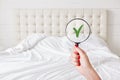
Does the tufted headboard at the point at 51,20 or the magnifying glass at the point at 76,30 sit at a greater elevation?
the tufted headboard at the point at 51,20

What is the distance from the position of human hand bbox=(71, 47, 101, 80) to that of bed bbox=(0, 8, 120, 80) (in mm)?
888

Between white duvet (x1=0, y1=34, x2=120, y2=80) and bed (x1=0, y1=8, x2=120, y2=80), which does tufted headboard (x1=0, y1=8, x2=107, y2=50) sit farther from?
white duvet (x1=0, y1=34, x2=120, y2=80)

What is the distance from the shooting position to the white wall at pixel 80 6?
3404 mm

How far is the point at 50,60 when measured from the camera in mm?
2582

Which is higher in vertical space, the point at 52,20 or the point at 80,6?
the point at 80,6

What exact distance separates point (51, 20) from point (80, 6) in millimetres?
514

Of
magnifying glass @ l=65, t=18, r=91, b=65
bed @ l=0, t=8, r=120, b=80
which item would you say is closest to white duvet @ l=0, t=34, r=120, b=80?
bed @ l=0, t=8, r=120, b=80

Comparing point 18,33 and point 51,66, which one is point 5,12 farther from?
point 51,66

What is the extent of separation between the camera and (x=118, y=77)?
194 cm

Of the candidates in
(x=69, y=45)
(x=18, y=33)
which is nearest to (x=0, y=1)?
(x=18, y=33)

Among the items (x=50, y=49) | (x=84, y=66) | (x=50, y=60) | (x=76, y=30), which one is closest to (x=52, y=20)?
(x=50, y=49)

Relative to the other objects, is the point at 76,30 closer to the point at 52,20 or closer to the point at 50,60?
the point at 50,60

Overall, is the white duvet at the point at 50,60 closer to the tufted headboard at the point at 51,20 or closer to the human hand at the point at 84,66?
the tufted headboard at the point at 51,20

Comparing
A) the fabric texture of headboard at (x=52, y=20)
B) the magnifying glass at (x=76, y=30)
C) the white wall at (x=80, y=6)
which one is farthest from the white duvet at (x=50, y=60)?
the magnifying glass at (x=76, y=30)
